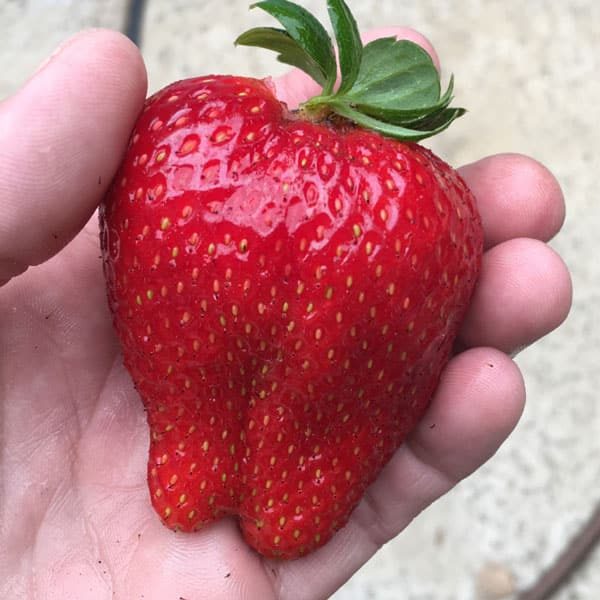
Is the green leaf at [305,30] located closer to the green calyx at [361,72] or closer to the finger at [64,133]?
the green calyx at [361,72]

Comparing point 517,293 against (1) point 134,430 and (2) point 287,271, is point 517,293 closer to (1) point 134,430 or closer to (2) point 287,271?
(2) point 287,271

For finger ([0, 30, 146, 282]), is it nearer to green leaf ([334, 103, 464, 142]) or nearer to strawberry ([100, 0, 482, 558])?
strawberry ([100, 0, 482, 558])

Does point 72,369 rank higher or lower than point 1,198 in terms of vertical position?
lower

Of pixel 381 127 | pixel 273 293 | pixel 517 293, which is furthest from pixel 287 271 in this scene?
pixel 517 293

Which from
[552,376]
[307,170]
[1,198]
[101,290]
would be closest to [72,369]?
[101,290]

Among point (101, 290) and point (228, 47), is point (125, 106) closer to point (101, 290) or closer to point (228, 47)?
point (101, 290)
